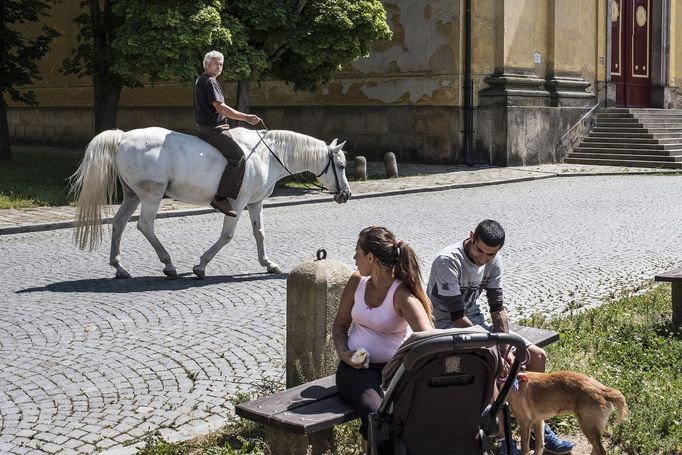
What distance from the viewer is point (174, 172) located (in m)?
11.0

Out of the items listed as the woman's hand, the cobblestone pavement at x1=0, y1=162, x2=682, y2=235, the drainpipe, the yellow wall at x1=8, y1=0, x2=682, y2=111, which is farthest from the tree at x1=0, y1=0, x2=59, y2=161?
the woman's hand

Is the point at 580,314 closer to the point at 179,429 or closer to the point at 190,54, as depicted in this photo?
the point at 179,429

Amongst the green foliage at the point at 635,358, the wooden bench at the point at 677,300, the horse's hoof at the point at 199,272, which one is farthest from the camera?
the horse's hoof at the point at 199,272

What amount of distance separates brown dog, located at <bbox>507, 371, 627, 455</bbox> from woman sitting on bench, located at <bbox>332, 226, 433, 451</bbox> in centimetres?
71

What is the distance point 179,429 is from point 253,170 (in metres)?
5.82

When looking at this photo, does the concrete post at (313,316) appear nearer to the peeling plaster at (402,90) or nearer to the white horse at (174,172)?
the white horse at (174,172)

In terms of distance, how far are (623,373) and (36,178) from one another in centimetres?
1783

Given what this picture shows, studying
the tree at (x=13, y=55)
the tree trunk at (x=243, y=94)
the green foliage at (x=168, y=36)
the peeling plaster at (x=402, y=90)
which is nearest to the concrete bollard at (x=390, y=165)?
the tree trunk at (x=243, y=94)

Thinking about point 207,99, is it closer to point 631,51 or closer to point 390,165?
point 390,165

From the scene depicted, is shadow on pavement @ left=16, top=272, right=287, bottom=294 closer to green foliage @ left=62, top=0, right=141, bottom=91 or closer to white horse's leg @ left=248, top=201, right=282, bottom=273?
white horse's leg @ left=248, top=201, right=282, bottom=273

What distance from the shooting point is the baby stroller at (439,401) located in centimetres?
412

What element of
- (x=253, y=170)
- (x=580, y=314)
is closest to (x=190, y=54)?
(x=253, y=170)

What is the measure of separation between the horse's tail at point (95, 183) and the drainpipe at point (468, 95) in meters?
16.6

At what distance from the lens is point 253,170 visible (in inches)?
443
